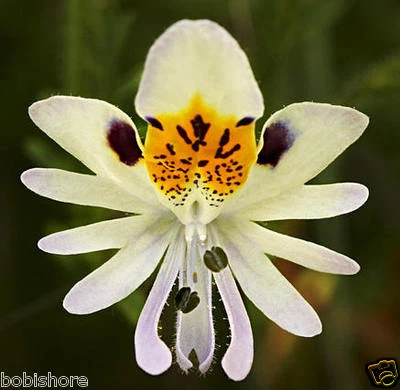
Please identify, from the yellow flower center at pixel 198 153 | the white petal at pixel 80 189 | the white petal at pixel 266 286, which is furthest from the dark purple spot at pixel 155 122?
the white petal at pixel 266 286

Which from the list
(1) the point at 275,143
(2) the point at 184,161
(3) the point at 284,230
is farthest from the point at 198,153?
(3) the point at 284,230

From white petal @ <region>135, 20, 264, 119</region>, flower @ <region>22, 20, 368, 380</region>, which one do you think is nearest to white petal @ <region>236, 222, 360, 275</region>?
flower @ <region>22, 20, 368, 380</region>

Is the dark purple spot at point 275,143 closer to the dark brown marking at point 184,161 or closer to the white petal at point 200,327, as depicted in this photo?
the dark brown marking at point 184,161

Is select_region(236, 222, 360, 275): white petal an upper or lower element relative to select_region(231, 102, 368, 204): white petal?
lower

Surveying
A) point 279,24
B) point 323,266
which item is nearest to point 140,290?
point 323,266

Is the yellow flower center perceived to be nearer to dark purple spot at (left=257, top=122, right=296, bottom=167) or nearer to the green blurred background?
dark purple spot at (left=257, top=122, right=296, bottom=167)

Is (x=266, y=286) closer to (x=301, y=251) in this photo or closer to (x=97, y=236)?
(x=301, y=251)

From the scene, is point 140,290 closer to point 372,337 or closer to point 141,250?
point 141,250
